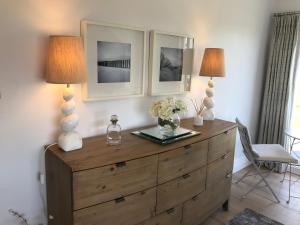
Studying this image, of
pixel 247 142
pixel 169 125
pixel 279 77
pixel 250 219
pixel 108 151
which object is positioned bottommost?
pixel 250 219

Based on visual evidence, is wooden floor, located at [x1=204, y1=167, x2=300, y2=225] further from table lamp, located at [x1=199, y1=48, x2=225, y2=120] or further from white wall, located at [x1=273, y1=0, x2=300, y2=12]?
white wall, located at [x1=273, y1=0, x2=300, y2=12]

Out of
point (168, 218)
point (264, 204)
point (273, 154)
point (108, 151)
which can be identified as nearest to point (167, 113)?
point (108, 151)

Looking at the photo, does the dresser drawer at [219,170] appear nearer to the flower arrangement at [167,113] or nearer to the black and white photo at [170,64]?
the flower arrangement at [167,113]

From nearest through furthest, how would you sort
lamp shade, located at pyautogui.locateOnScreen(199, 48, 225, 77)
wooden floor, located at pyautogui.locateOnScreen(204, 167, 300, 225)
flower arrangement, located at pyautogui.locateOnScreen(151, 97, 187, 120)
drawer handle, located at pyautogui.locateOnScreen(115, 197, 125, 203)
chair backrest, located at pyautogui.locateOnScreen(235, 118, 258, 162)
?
drawer handle, located at pyautogui.locateOnScreen(115, 197, 125, 203), flower arrangement, located at pyautogui.locateOnScreen(151, 97, 187, 120), lamp shade, located at pyautogui.locateOnScreen(199, 48, 225, 77), wooden floor, located at pyautogui.locateOnScreen(204, 167, 300, 225), chair backrest, located at pyautogui.locateOnScreen(235, 118, 258, 162)

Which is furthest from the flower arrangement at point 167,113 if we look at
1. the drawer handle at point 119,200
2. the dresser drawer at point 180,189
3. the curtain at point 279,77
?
the curtain at point 279,77

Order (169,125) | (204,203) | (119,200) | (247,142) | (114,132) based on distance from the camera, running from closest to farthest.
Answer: (119,200) < (114,132) < (169,125) < (204,203) < (247,142)

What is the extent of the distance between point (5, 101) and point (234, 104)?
9.08ft

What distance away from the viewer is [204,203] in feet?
7.75

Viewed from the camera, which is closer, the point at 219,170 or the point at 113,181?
the point at 113,181

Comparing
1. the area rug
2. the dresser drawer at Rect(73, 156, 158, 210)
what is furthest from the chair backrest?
the dresser drawer at Rect(73, 156, 158, 210)

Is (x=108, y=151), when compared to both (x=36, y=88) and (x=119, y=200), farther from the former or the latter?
(x=36, y=88)

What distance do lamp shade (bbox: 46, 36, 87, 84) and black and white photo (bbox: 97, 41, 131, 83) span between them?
36cm

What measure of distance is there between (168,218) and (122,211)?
1.66 ft

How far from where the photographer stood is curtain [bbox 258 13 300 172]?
3.53 metres
